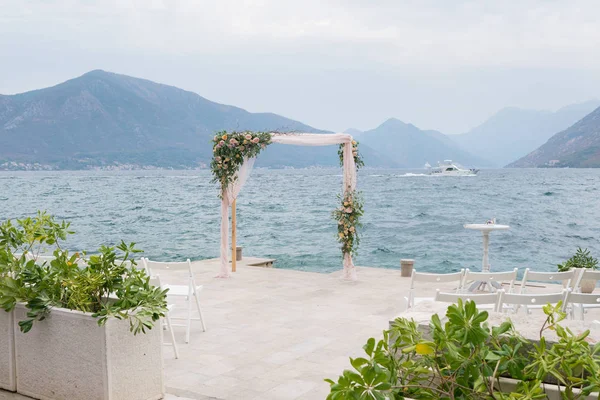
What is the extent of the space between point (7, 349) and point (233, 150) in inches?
238

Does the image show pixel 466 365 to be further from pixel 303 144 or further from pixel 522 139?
pixel 522 139

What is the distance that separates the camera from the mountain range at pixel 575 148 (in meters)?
92.7

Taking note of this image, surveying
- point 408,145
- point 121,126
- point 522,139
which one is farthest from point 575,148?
point 522,139

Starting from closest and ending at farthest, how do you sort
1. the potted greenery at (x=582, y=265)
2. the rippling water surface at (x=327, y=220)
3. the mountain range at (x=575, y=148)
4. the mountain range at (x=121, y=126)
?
1. the potted greenery at (x=582, y=265)
2. the rippling water surface at (x=327, y=220)
3. the mountain range at (x=121, y=126)
4. the mountain range at (x=575, y=148)

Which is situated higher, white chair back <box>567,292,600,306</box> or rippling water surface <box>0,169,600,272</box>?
white chair back <box>567,292,600,306</box>

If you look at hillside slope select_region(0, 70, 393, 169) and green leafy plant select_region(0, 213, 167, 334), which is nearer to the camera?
green leafy plant select_region(0, 213, 167, 334)

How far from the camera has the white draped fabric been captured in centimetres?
954

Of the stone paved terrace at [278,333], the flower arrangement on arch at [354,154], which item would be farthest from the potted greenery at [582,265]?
the flower arrangement on arch at [354,154]

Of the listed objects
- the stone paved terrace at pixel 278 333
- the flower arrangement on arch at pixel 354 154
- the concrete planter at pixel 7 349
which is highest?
the flower arrangement on arch at pixel 354 154

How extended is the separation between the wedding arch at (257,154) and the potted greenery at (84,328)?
5471 millimetres

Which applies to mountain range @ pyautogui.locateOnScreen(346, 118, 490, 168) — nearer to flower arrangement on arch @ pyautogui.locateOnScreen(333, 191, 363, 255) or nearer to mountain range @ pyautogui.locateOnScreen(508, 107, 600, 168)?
mountain range @ pyautogui.locateOnScreen(508, 107, 600, 168)

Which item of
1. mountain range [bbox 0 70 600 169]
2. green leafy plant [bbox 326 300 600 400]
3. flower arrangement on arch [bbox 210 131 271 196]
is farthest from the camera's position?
mountain range [bbox 0 70 600 169]

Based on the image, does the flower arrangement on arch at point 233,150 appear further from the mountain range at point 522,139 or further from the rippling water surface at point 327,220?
the mountain range at point 522,139

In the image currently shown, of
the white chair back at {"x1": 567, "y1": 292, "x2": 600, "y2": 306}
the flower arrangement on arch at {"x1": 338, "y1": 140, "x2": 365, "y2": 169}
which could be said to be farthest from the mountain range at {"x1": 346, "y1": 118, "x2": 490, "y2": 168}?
the white chair back at {"x1": 567, "y1": 292, "x2": 600, "y2": 306}
